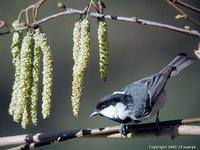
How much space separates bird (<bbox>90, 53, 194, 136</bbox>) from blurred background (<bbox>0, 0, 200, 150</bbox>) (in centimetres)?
174

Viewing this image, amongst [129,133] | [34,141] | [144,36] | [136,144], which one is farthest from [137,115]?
[144,36]

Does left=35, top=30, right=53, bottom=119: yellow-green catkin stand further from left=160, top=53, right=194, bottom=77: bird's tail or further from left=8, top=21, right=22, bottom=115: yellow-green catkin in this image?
left=160, top=53, right=194, bottom=77: bird's tail

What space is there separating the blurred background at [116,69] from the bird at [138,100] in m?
1.74

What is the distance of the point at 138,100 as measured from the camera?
93.2 inches

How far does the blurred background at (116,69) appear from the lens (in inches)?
181

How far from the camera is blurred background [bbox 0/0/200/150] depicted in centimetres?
461

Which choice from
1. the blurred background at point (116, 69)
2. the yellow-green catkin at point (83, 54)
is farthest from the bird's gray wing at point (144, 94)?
the blurred background at point (116, 69)

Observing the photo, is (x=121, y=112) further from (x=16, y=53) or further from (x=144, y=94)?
(x=16, y=53)

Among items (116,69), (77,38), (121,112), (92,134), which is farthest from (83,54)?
(116,69)

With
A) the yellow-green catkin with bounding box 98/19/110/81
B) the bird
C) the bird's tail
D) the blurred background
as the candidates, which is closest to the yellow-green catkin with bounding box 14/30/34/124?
the yellow-green catkin with bounding box 98/19/110/81

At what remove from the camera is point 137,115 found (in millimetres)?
2268

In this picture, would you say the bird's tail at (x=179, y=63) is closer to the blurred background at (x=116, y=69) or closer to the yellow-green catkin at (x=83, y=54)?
the yellow-green catkin at (x=83, y=54)

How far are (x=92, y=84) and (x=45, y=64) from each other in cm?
345

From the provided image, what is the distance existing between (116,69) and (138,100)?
2593 millimetres
